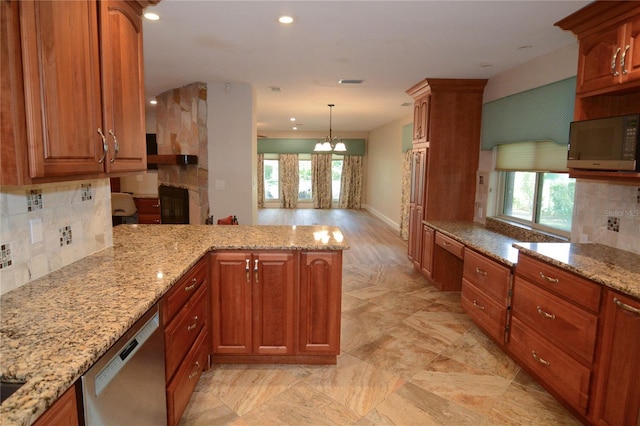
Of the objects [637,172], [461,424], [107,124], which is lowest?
[461,424]

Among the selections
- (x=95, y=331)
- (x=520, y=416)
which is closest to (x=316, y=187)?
(x=520, y=416)

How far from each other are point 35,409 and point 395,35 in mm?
3120

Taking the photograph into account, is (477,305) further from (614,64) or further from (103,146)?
(103,146)

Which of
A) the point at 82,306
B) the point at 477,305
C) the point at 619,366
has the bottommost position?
the point at 477,305

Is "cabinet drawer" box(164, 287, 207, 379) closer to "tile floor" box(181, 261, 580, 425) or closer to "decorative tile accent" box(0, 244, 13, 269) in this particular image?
"tile floor" box(181, 261, 580, 425)

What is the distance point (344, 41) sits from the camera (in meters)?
3.18

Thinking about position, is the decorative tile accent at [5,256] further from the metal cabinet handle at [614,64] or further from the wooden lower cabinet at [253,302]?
the metal cabinet handle at [614,64]

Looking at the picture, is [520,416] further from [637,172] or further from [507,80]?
[507,80]

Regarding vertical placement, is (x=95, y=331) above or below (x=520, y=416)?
above

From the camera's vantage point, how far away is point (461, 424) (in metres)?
2.18

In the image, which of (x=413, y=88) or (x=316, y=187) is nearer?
(x=413, y=88)

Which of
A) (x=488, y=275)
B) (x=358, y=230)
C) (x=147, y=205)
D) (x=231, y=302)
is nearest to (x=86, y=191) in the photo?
(x=231, y=302)

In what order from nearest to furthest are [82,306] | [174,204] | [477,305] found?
[82,306]
[477,305]
[174,204]

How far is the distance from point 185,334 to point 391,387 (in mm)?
1403
